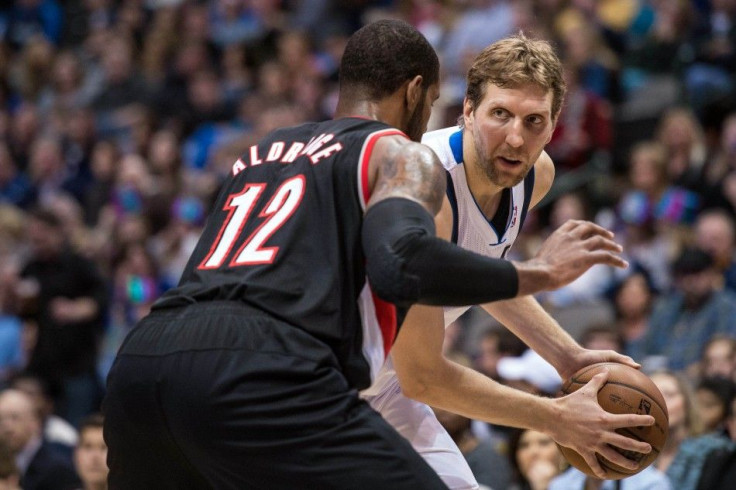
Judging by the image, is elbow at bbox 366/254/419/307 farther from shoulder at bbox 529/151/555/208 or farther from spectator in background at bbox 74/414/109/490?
spectator in background at bbox 74/414/109/490

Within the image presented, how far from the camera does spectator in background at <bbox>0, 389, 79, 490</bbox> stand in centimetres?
845

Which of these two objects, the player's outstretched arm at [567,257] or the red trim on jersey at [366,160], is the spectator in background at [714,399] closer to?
the player's outstretched arm at [567,257]

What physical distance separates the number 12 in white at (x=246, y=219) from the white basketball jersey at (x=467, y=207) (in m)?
1.15

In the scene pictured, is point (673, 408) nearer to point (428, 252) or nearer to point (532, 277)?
point (532, 277)

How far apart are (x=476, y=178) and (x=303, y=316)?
1.49 meters

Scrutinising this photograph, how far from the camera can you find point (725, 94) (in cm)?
1245

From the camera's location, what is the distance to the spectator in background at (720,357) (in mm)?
8531

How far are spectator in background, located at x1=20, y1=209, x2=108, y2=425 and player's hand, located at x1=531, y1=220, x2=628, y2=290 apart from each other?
27.5 feet

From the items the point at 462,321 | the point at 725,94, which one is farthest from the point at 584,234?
the point at 725,94

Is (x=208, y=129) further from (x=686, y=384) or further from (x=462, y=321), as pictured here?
(x=686, y=384)

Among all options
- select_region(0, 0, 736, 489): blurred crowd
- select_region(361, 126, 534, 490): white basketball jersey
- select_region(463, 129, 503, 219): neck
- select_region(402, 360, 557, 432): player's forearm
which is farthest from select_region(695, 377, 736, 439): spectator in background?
select_region(402, 360, 557, 432): player's forearm

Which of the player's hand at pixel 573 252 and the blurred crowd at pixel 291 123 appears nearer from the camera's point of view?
the player's hand at pixel 573 252

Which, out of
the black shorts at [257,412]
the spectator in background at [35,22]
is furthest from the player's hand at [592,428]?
the spectator in background at [35,22]

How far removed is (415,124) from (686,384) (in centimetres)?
400
